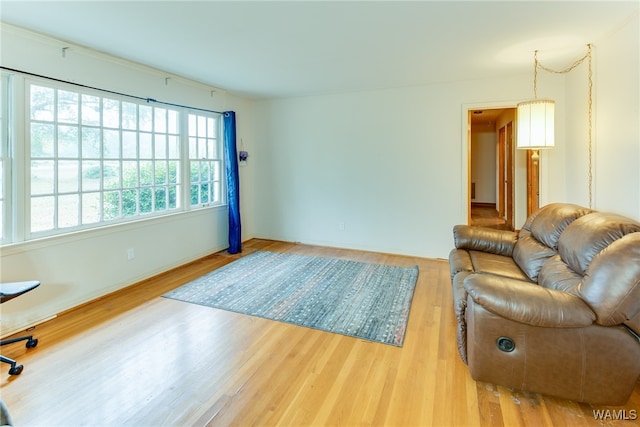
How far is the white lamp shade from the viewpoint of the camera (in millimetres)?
2803

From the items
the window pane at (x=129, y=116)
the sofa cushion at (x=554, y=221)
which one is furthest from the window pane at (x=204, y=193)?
the sofa cushion at (x=554, y=221)

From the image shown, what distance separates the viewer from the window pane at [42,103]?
2650 millimetres

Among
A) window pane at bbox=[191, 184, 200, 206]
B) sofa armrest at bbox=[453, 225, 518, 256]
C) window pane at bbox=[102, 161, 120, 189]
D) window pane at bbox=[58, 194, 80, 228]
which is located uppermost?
window pane at bbox=[102, 161, 120, 189]

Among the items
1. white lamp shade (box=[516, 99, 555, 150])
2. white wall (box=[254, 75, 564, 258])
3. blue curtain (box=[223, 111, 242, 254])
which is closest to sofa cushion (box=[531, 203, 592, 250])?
white lamp shade (box=[516, 99, 555, 150])

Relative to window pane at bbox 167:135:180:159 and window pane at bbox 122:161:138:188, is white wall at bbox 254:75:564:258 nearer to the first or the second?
window pane at bbox 167:135:180:159

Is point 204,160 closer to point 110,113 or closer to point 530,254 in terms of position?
point 110,113

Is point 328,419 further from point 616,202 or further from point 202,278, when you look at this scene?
point 616,202

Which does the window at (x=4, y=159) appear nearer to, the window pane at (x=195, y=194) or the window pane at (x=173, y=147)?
the window pane at (x=173, y=147)

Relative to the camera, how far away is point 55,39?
271cm

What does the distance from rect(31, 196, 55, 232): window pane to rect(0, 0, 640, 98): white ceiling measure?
4.58 ft

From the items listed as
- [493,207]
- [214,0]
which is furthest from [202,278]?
[493,207]

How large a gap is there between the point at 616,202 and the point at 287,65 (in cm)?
332

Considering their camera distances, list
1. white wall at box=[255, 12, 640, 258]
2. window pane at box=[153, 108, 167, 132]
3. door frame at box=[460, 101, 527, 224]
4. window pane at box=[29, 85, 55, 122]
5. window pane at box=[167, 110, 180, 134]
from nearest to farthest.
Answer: window pane at box=[29, 85, 55, 122] < white wall at box=[255, 12, 640, 258] < window pane at box=[153, 108, 167, 132] < window pane at box=[167, 110, 180, 134] < door frame at box=[460, 101, 527, 224]

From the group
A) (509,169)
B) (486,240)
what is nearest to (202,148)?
(486,240)
